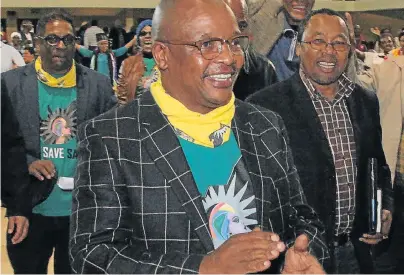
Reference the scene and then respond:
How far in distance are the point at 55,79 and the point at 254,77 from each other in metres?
0.90

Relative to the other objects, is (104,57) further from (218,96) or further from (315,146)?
(218,96)

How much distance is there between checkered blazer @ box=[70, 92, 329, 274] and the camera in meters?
1.33

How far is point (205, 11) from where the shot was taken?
56.2 inches

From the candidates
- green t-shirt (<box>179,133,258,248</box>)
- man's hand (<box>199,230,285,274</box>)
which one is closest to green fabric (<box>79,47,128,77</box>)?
green t-shirt (<box>179,133,258,248</box>)

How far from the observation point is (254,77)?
2.74 metres

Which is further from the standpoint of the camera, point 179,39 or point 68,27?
point 68,27

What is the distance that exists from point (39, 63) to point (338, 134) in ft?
4.62

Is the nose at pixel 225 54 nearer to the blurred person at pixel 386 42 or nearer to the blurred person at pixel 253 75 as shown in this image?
the blurred person at pixel 253 75

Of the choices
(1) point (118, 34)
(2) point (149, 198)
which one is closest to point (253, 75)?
(2) point (149, 198)

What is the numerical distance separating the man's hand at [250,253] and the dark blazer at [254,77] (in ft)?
5.11

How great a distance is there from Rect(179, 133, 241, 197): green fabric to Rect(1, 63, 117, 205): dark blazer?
1.44 m

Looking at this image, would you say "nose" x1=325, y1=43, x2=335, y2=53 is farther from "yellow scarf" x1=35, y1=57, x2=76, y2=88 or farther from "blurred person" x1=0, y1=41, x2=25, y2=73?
"blurred person" x1=0, y1=41, x2=25, y2=73

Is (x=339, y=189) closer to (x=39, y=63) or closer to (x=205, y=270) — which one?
(x=205, y=270)

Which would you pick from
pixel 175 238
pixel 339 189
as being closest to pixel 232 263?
pixel 175 238
